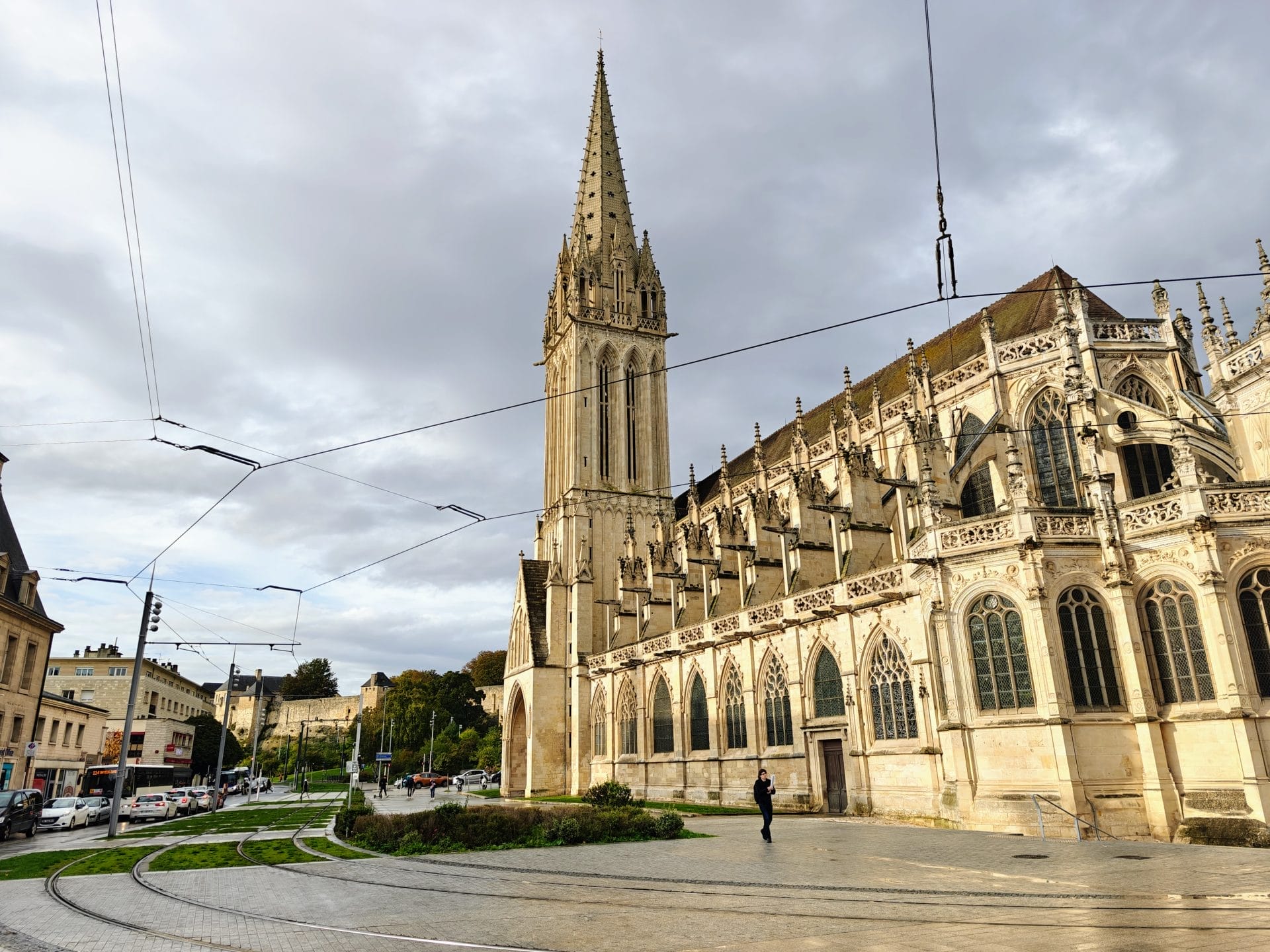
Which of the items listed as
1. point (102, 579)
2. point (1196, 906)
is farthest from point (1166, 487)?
point (102, 579)

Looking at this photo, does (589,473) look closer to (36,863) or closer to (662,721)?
(662,721)

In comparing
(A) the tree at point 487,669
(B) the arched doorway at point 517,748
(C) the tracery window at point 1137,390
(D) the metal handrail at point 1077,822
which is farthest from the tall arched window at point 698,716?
(A) the tree at point 487,669

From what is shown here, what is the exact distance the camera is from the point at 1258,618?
56.5ft

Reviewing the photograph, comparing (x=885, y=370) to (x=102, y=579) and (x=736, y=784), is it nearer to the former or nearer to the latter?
(x=736, y=784)

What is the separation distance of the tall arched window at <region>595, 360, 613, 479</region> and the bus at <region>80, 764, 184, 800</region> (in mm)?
28893

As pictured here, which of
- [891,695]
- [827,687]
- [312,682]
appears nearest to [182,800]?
[827,687]

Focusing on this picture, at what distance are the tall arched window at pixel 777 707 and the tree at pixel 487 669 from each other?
256 ft

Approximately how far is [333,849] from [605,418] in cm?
3773

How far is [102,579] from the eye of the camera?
24.5m

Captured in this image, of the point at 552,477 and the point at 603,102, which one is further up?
the point at 603,102

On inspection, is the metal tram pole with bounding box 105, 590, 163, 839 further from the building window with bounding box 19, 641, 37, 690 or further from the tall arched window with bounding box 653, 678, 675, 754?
the tall arched window with bounding box 653, 678, 675, 754

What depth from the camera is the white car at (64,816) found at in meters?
29.5

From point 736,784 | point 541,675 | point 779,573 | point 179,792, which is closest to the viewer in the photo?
point 736,784

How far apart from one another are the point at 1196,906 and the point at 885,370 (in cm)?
3459
